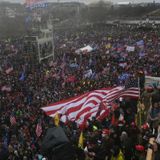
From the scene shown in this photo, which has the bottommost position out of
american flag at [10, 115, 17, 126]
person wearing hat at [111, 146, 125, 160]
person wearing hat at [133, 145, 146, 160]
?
american flag at [10, 115, 17, 126]

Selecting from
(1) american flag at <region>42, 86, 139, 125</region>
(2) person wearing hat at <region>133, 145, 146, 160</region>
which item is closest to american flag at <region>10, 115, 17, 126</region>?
(1) american flag at <region>42, 86, 139, 125</region>

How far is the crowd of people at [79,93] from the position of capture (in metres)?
9.62

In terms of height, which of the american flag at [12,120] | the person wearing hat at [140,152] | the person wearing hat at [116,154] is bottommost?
the american flag at [12,120]

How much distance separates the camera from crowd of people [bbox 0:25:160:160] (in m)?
9.62

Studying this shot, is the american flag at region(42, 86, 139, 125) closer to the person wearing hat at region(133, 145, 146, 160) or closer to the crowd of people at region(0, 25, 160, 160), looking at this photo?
the crowd of people at region(0, 25, 160, 160)

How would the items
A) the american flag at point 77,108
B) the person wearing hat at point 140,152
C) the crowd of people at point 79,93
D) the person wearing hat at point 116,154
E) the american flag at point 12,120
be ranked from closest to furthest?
1. the person wearing hat at point 140,152
2. the person wearing hat at point 116,154
3. the crowd of people at point 79,93
4. the american flag at point 77,108
5. the american flag at point 12,120

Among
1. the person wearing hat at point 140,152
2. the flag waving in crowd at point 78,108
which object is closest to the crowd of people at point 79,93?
the person wearing hat at point 140,152

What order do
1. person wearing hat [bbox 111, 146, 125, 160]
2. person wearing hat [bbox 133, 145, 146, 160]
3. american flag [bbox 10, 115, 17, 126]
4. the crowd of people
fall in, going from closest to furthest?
1. person wearing hat [bbox 133, 145, 146, 160]
2. person wearing hat [bbox 111, 146, 125, 160]
3. the crowd of people
4. american flag [bbox 10, 115, 17, 126]

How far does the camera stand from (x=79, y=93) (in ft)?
59.5

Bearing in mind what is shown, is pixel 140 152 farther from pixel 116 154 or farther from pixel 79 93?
pixel 79 93

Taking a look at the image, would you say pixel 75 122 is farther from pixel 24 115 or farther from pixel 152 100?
pixel 24 115

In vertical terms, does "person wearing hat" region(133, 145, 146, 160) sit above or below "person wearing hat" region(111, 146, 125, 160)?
above

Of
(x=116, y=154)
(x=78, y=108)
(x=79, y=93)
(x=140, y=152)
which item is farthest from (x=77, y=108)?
(x=79, y=93)

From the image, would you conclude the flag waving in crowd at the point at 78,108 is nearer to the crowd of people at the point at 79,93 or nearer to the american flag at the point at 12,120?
the crowd of people at the point at 79,93
